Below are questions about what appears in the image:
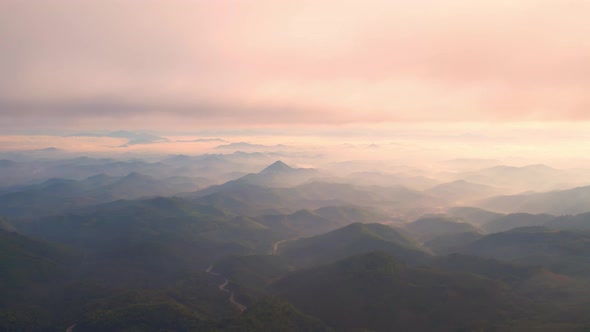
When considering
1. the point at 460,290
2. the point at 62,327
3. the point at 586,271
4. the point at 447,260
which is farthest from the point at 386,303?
the point at 62,327

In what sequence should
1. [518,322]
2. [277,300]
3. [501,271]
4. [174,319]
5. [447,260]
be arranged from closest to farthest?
[518,322] < [174,319] < [277,300] < [501,271] < [447,260]

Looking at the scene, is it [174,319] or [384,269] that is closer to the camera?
[174,319]

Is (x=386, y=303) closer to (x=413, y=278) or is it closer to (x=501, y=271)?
(x=413, y=278)

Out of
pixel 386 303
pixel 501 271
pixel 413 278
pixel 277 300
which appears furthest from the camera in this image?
pixel 501 271

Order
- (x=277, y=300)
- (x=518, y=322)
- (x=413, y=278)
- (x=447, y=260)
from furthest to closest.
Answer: (x=447, y=260) < (x=413, y=278) < (x=277, y=300) < (x=518, y=322)

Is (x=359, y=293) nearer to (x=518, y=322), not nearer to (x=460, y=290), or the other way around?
(x=460, y=290)

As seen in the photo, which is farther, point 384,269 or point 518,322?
point 384,269

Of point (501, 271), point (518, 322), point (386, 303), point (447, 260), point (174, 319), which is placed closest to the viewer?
point (518, 322)

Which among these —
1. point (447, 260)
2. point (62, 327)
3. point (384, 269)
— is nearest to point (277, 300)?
point (384, 269)

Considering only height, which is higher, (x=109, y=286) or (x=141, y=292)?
(x=141, y=292)
